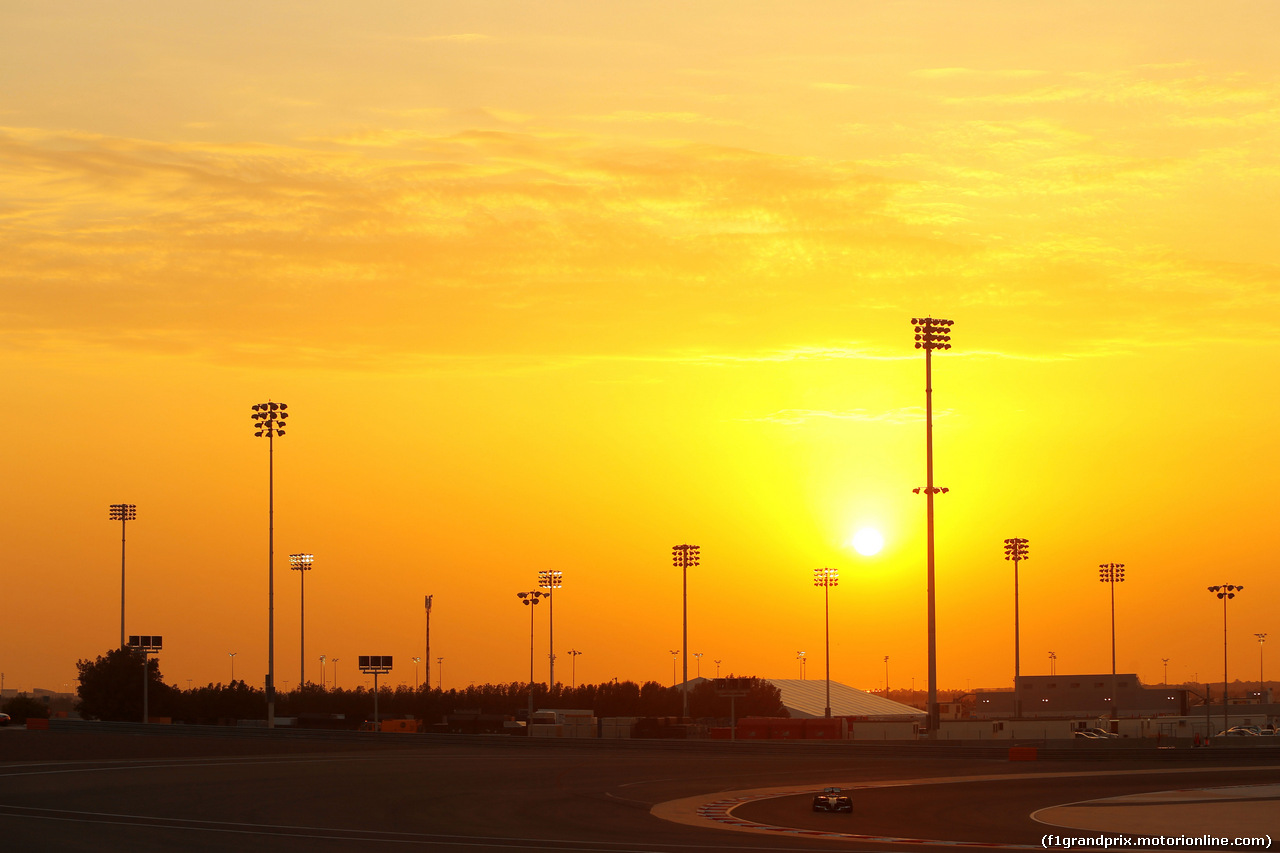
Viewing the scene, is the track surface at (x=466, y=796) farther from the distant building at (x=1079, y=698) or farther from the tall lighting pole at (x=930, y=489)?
the distant building at (x=1079, y=698)

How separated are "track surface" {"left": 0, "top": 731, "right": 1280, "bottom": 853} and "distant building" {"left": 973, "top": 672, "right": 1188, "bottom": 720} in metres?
126

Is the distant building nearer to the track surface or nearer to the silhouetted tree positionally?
the silhouetted tree

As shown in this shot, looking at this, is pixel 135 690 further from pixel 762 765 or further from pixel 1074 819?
pixel 1074 819

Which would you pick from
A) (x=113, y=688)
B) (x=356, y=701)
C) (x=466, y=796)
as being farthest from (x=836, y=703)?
(x=466, y=796)

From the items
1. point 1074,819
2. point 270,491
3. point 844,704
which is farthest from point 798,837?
point 844,704

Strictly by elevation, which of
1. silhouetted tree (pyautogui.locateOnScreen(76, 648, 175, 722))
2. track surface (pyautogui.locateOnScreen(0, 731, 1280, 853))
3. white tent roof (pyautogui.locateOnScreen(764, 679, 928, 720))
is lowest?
white tent roof (pyautogui.locateOnScreen(764, 679, 928, 720))

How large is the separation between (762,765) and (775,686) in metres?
131

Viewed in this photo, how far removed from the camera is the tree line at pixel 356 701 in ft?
386

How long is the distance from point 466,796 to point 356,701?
135 metres

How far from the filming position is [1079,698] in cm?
18650

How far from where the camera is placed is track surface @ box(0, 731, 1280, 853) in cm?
2841

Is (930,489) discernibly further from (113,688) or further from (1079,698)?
(1079,698)

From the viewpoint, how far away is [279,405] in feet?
289

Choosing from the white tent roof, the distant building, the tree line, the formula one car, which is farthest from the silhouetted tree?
the distant building
